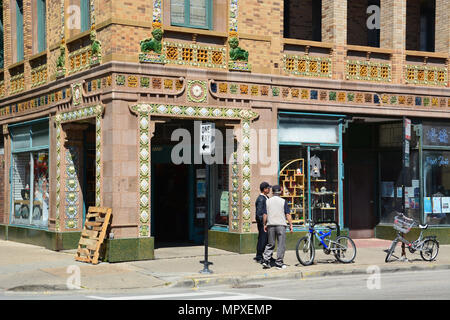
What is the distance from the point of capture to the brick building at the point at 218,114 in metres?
16.3

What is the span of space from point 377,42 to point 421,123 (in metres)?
3.16

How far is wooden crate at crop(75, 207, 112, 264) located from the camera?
51.5 feet

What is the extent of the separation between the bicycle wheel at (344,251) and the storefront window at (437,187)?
17.4 feet

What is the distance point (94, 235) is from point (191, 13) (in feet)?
19.2

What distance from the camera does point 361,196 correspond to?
21672mm

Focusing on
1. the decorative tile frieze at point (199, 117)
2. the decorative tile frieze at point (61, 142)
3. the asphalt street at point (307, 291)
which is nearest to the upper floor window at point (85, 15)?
the decorative tile frieze at point (61, 142)

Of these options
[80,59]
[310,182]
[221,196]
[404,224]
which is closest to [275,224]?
[404,224]

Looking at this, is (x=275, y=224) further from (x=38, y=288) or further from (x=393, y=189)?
(x=393, y=189)

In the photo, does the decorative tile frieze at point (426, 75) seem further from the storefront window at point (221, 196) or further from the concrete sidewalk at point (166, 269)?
the storefront window at point (221, 196)

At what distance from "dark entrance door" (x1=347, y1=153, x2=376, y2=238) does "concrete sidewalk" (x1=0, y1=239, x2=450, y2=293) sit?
10.4ft

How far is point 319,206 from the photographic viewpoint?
61.7 ft

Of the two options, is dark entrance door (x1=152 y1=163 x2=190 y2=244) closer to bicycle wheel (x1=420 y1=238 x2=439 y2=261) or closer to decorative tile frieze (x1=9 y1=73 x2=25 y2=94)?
decorative tile frieze (x1=9 y1=73 x2=25 y2=94)
